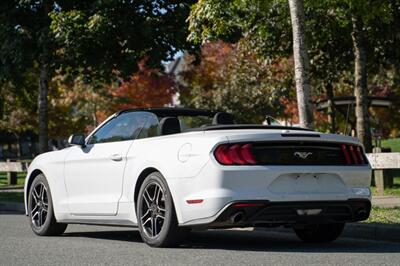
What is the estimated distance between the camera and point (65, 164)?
9.63 metres

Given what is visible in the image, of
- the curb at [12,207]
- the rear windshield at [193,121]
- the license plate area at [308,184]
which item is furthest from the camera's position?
the curb at [12,207]

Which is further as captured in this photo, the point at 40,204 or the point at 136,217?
the point at 40,204

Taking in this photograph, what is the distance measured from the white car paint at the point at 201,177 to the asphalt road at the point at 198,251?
0.40 m

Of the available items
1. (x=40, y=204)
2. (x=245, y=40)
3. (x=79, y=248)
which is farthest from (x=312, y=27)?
(x=79, y=248)

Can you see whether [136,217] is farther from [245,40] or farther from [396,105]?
Answer: [396,105]

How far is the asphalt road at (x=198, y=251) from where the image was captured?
7.00 meters

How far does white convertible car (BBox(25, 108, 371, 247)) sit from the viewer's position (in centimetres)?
739

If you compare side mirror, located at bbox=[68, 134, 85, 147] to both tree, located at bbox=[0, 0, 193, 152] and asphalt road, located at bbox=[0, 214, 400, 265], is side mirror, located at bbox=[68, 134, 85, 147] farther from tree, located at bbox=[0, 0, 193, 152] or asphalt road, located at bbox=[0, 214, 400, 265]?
tree, located at bbox=[0, 0, 193, 152]

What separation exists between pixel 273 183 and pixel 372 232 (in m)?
2.07

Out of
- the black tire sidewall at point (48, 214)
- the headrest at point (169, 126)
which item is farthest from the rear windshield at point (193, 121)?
the black tire sidewall at point (48, 214)

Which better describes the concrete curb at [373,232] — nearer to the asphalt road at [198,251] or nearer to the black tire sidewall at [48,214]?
the asphalt road at [198,251]

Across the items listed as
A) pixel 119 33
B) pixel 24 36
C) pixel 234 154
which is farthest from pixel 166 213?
pixel 24 36

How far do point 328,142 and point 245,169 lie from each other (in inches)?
39.9

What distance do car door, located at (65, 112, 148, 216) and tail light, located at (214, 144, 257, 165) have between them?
4.80 feet
